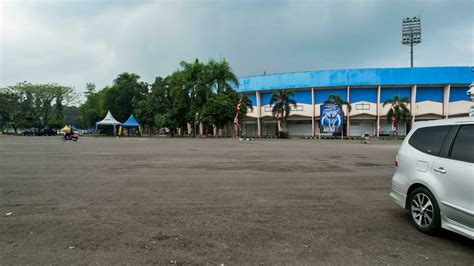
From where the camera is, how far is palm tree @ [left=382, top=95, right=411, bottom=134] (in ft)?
182

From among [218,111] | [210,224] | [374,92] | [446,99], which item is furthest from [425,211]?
[446,99]

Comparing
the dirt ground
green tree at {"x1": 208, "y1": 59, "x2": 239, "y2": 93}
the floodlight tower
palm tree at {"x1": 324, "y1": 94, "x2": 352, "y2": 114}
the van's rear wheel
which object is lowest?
the dirt ground

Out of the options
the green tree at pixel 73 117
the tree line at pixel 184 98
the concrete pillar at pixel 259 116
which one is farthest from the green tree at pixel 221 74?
the green tree at pixel 73 117

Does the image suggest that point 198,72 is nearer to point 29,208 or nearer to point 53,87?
point 53,87

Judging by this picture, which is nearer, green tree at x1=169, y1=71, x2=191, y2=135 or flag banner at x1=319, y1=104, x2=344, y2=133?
green tree at x1=169, y1=71, x2=191, y2=135

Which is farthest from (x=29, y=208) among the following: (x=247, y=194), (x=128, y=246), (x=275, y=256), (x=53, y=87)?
(x=53, y=87)

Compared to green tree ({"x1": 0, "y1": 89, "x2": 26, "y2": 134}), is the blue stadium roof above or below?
above

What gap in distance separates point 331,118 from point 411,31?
31.3 m

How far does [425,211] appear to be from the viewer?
4.73 metres

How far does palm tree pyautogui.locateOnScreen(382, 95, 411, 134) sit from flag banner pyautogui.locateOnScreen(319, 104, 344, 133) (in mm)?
9182

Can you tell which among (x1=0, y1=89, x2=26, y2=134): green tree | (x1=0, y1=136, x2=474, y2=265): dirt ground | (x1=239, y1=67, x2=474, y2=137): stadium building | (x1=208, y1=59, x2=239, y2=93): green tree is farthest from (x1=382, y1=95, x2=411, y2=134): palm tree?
(x1=0, y1=89, x2=26, y2=134): green tree

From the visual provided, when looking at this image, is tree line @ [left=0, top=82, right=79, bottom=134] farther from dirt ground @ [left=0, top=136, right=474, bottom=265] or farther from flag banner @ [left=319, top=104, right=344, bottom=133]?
dirt ground @ [left=0, top=136, right=474, bottom=265]

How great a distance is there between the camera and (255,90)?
6906cm

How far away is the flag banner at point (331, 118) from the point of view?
186ft
